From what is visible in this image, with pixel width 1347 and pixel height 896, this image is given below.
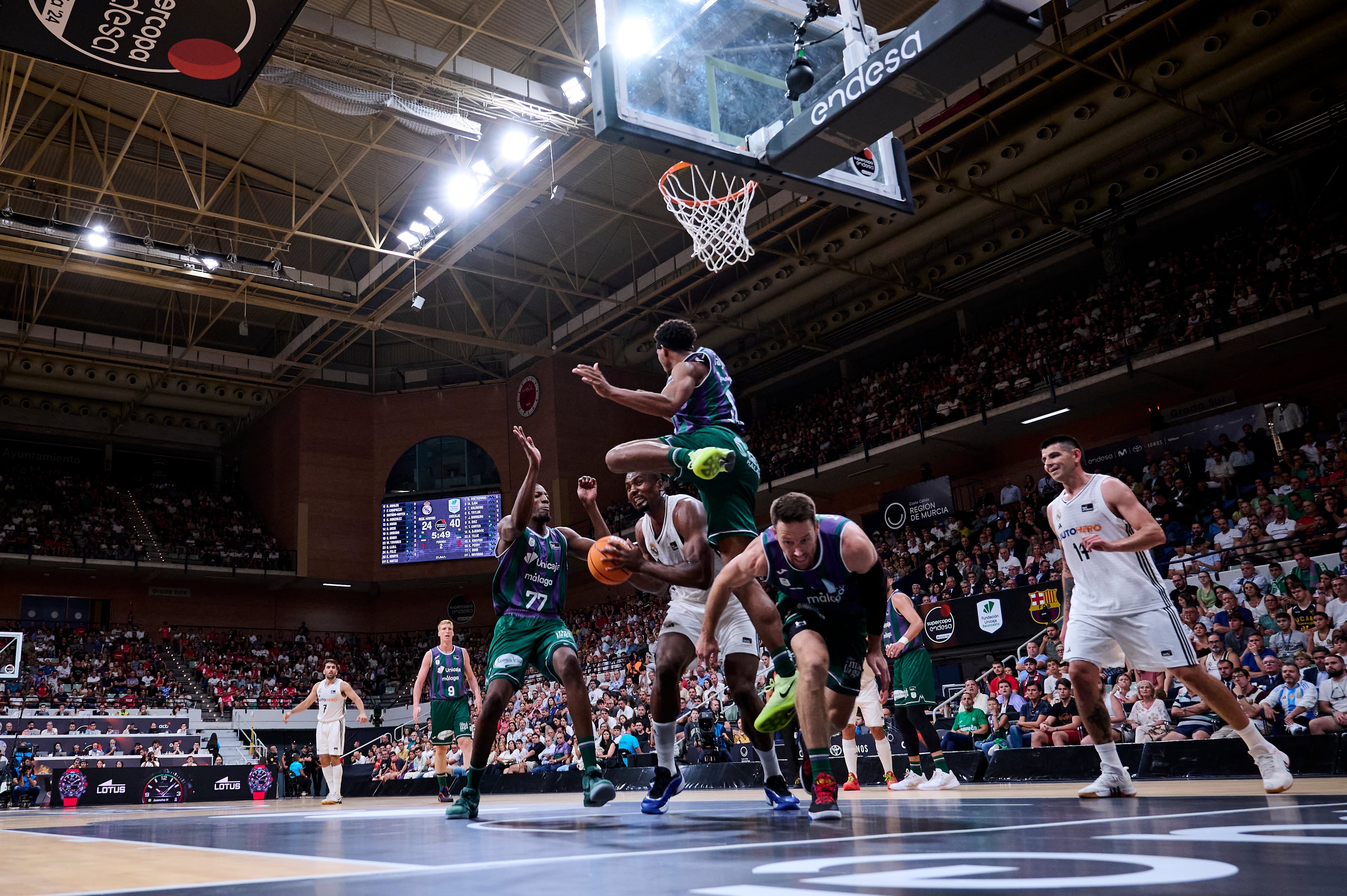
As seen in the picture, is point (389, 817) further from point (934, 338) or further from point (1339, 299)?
point (934, 338)

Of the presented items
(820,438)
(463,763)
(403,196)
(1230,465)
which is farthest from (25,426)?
(1230,465)

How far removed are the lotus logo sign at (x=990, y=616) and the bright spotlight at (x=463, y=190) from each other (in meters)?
12.4

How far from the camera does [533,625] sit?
6688 millimetres

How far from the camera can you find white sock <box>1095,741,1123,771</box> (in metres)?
5.75

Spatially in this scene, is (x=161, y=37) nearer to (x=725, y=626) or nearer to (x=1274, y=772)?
Result: (x=725, y=626)

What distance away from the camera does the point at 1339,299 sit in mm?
17391

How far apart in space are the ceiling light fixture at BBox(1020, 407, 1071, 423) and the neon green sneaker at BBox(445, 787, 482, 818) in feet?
62.7

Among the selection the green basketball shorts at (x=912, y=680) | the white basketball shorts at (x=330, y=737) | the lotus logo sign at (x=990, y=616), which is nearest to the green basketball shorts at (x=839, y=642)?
the green basketball shorts at (x=912, y=680)

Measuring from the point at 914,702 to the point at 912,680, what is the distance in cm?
21

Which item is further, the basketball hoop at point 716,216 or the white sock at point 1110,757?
the basketball hoop at point 716,216

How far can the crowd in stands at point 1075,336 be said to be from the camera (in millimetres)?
18891

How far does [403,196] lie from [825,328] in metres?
11.7

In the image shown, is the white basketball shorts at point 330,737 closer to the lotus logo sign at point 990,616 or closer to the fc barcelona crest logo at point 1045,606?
the lotus logo sign at point 990,616

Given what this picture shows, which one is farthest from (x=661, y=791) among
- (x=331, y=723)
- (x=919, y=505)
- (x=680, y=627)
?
(x=919, y=505)
